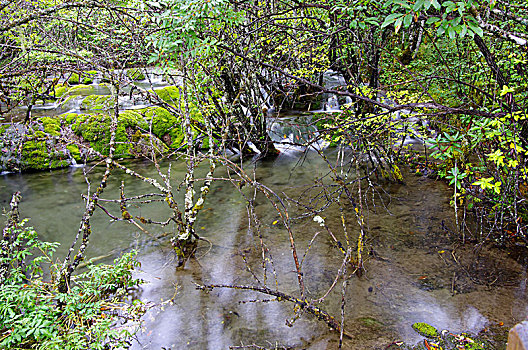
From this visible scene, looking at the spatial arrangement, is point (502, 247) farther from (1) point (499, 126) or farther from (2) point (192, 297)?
(2) point (192, 297)

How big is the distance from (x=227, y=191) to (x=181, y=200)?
995 mm

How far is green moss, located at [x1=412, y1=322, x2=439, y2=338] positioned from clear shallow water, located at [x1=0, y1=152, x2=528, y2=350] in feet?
0.21

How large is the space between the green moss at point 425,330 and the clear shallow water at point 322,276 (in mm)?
63

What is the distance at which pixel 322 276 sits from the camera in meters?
4.24

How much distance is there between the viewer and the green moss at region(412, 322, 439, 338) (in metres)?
3.16

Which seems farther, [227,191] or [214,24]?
[227,191]

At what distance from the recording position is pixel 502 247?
14.4 ft

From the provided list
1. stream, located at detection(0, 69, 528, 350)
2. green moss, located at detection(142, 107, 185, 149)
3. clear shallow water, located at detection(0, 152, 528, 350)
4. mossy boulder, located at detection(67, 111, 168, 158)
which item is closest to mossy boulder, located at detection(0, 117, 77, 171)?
mossy boulder, located at detection(67, 111, 168, 158)

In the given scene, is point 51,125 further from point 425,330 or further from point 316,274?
point 425,330

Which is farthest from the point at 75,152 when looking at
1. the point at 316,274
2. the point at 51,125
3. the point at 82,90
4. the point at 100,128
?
the point at 316,274

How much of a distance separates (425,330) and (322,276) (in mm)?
1288

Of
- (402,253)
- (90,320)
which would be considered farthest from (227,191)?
(90,320)

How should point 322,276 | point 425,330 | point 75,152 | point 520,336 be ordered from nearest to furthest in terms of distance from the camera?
point 520,336 < point 425,330 < point 322,276 < point 75,152

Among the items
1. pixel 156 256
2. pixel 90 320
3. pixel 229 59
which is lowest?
pixel 156 256
